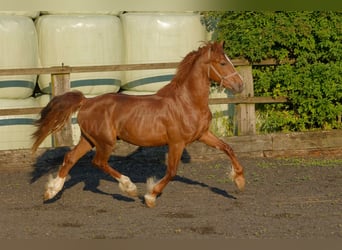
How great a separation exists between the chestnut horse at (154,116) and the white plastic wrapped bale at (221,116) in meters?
3.60

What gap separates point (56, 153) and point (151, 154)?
4.50 feet

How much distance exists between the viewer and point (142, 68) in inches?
358

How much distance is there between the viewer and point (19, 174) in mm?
8508

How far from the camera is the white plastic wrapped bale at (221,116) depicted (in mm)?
10031

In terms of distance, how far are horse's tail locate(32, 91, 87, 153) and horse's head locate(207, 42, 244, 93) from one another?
1384 mm

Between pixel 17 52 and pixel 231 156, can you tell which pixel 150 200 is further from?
pixel 17 52

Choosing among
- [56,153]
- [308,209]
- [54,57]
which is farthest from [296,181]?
[54,57]

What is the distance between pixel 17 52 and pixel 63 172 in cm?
339

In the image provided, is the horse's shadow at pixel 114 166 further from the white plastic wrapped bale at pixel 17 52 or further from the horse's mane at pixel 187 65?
the horse's mane at pixel 187 65

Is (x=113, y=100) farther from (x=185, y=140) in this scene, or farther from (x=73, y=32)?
(x=73, y=32)

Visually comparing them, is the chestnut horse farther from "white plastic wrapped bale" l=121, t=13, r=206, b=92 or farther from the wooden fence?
"white plastic wrapped bale" l=121, t=13, r=206, b=92

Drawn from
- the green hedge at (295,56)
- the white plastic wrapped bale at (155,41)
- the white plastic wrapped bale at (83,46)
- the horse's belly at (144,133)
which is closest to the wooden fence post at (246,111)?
the green hedge at (295,56)

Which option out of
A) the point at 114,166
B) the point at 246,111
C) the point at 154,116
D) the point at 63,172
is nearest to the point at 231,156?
the point at 154,116

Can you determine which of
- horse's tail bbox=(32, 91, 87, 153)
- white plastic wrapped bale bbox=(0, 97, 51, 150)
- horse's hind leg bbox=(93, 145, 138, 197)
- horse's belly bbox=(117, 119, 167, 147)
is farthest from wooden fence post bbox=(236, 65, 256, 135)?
horse's tail bbox=(32, 91, 87, 153)
